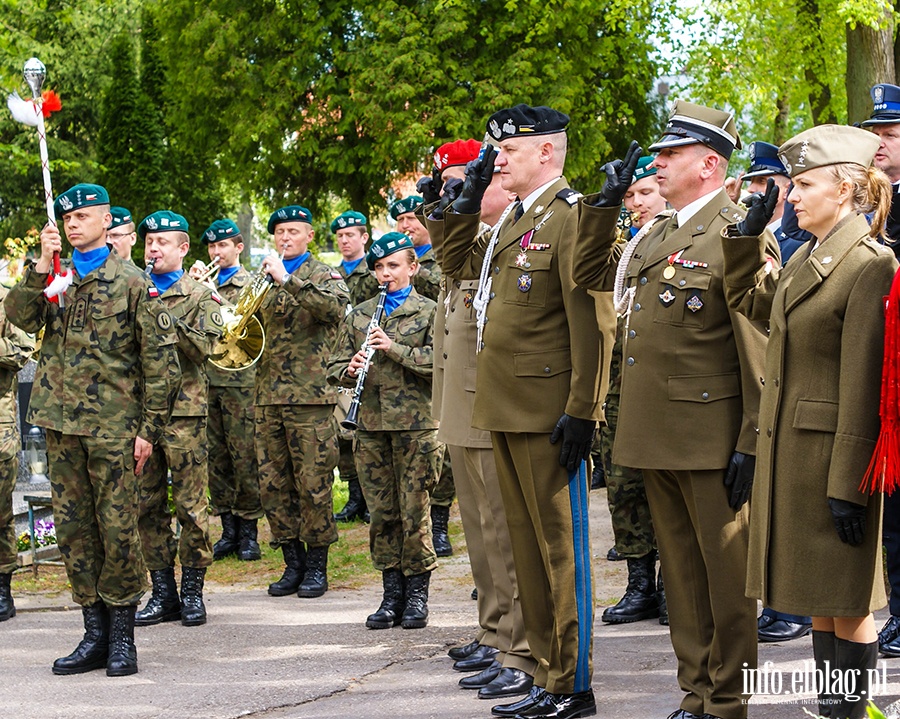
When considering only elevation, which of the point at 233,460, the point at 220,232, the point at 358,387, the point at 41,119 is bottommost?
the point at 233,460

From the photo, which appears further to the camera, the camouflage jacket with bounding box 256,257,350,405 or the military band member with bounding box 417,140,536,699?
the camouflage jacket with bounding box 256,257,350,405

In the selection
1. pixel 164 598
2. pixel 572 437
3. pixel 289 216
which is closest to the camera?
pixel 572 437

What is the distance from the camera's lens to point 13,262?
727 inches

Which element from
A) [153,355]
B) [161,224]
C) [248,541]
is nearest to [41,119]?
[153,355]

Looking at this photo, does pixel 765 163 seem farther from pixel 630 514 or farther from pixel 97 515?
pixel 97 515

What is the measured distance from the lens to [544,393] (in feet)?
18.0

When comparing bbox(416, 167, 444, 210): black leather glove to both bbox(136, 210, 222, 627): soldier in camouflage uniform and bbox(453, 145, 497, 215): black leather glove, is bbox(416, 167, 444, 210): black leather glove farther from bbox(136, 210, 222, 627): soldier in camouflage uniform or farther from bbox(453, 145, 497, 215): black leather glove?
bbox(136, 210, 222, 627): soldier in camouflage uniform

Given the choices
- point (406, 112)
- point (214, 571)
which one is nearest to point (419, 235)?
point (214, 571)

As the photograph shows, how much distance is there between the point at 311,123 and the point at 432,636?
14953mm

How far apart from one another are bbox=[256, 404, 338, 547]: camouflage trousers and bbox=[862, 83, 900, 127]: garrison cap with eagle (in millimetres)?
4198

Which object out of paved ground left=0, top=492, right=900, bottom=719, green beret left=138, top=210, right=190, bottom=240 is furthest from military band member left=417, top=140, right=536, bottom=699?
green beret left=138, top=210, right=190, bottom=240

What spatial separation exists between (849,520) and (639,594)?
322cm

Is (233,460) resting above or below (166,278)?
below

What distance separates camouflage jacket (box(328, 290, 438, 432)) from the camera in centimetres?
772
